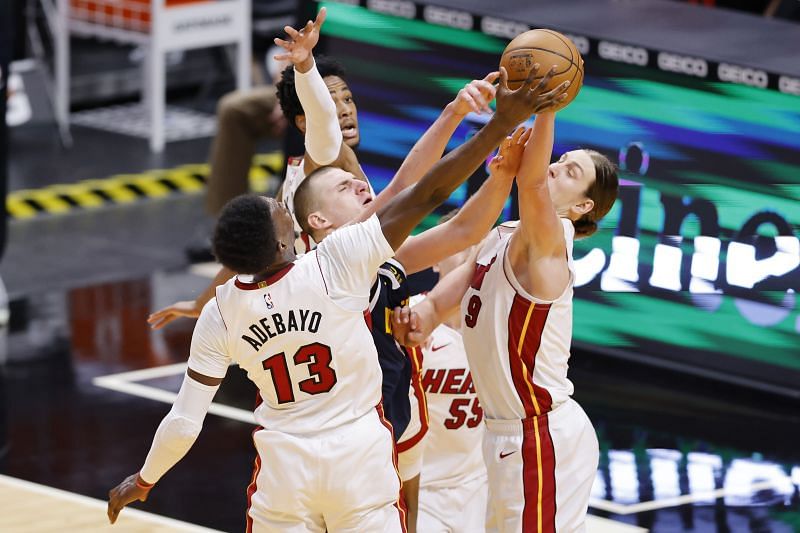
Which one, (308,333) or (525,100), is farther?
(308,333)

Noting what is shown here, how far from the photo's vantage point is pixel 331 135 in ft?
21.0

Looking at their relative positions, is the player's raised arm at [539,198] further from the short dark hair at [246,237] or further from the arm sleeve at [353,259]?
the short dark hair at [246,237]

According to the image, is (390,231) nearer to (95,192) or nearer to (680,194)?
(680,194)

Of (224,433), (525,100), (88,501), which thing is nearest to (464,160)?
(525,100)

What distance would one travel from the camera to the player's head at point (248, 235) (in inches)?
210

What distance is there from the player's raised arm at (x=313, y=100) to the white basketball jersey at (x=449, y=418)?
1031 millimetres

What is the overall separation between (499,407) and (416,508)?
3.23 feet

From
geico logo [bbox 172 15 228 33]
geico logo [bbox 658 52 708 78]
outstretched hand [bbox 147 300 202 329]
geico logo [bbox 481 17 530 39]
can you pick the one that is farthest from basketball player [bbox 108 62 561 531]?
geico logo [bbox 172 15 228 33]

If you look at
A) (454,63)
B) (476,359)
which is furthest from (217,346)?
(454,63)

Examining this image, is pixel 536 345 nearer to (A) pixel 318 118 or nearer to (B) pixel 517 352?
(B) pixel 517 352

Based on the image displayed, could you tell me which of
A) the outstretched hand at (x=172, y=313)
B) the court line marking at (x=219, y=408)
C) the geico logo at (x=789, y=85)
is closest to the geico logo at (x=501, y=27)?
the geico logo at (x=789, y=85)

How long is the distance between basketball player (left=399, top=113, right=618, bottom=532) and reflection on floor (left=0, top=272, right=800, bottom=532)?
6.70 feet

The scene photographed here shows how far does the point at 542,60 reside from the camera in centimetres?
563

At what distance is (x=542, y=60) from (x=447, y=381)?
182 cm
